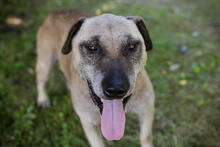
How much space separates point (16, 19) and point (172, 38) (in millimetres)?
4207

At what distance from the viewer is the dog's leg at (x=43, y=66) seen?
4.27 m

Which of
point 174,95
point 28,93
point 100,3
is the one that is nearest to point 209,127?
A: point 174,95

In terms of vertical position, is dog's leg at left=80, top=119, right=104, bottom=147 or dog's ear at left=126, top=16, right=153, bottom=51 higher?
dog's ear at left=126, top=16, right=153, bottom=51

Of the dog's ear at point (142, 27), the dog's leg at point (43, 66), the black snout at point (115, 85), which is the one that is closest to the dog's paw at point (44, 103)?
the dog's leg at point (43, 66)

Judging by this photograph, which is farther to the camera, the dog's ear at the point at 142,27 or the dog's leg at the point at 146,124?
the dog's leg at the point at 146,124

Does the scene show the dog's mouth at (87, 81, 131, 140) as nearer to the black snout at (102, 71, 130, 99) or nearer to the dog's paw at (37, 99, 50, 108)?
the black snout at (102, 71, 130, 99)

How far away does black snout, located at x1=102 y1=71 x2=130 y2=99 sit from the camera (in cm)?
224

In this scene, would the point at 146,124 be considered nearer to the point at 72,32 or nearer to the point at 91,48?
the point at 91,48

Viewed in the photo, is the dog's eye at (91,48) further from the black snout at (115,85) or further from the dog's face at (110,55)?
the black snout at (115,85)

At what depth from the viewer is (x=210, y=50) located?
5281mm

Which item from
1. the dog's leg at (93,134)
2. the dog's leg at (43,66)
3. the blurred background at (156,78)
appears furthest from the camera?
the dog's leg at (43,66)

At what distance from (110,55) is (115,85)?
1.25 feet

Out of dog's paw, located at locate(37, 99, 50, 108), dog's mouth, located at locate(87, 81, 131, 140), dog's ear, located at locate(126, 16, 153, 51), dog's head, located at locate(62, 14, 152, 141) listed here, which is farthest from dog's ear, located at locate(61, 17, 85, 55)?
dog's paw, located at locate(37, 99, 50, 108)

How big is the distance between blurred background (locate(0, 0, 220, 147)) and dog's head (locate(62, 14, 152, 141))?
152 centimetres
